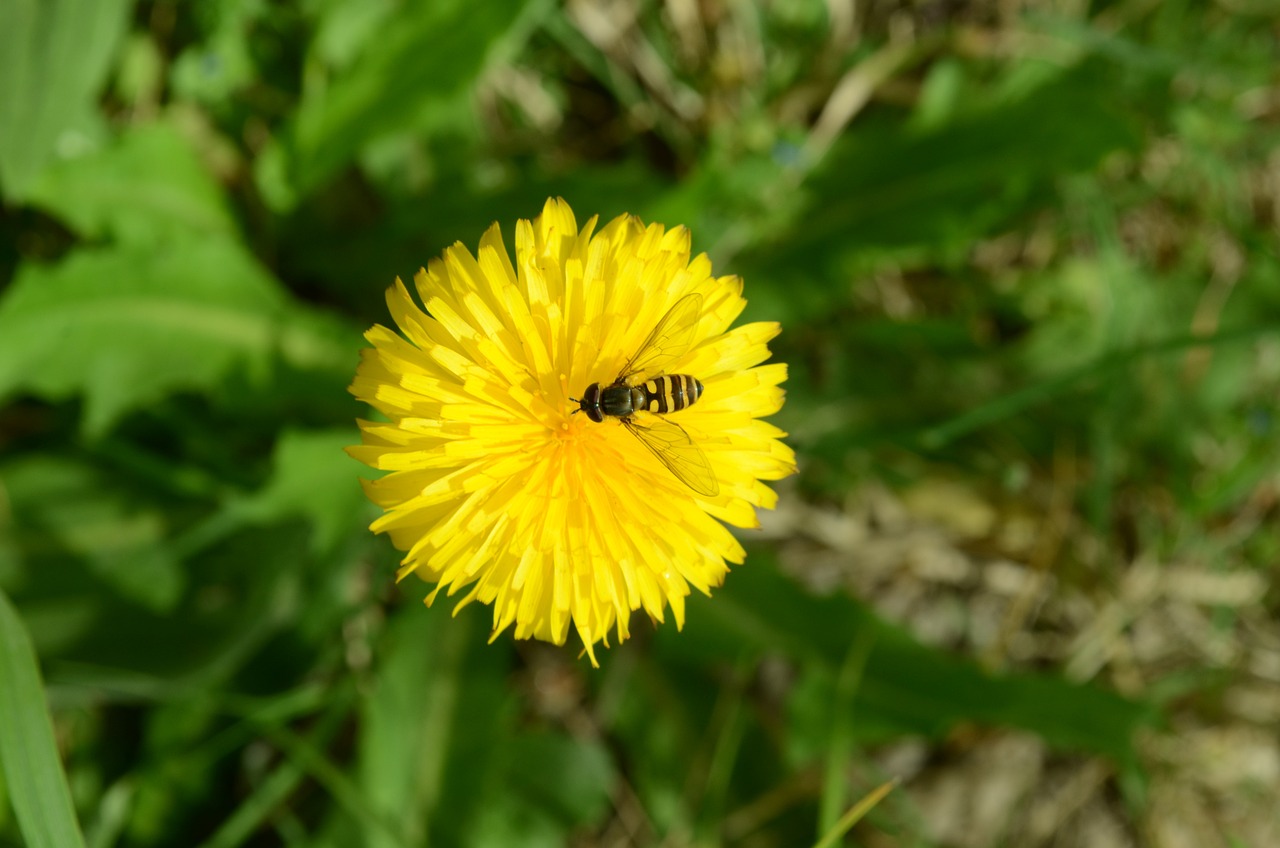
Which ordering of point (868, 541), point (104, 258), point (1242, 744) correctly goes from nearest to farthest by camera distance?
point (104, 258) → point (868, 541) → point (1242, 744)

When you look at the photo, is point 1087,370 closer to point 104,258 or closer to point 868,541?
point 868,541

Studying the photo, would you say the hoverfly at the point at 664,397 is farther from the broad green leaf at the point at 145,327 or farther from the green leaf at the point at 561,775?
the green leaf at the point at 561,775

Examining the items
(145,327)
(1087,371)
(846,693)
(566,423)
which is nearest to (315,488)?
(145,327)

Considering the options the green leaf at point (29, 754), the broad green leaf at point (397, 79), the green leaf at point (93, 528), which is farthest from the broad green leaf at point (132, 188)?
the green leaf at point (29, 754)

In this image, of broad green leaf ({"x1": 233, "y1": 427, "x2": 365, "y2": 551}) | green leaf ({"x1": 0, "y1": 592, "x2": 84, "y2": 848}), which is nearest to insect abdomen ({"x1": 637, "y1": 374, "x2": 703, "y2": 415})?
broad green leaf ({"x1": 233, "y1": 427, "x2": 365, "y2": 551})

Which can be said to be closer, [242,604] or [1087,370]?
[1087,370]

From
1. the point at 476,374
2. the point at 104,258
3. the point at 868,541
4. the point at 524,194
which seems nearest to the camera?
the point at 476,374

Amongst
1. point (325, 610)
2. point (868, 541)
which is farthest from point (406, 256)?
point (868, 541)
